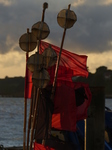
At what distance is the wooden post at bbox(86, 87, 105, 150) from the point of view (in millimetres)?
10617

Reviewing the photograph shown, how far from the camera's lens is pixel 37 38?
1095 cm

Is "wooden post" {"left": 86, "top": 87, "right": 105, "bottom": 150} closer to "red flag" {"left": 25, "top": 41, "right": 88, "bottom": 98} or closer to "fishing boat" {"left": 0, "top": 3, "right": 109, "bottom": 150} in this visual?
"fishing boat" {"left": 0, "top": 3, "right": 109, "bottom": 150}

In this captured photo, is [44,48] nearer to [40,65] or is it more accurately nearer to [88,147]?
[40,65]

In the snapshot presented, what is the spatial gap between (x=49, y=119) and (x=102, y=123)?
111 centimetres

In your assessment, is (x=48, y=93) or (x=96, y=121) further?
(x=48, y=93)

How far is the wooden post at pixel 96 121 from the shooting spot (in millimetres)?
10617

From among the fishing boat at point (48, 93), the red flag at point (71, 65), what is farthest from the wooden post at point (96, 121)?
the red flag at point (71, 65)

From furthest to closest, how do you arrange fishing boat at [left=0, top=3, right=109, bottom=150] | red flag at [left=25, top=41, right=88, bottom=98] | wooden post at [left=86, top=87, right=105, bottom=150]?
red flag at [left=25, top=41, right=88, bottom=98] < wooden post at [left=86, top=87, right=105, bottom=150] < fishing boat at [left=0, top=3, right=109, bottom=150]

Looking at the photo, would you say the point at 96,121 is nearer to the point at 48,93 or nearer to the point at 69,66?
the point at 48,93

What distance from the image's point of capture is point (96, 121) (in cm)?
1062

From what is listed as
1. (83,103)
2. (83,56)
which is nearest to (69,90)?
(83,103)

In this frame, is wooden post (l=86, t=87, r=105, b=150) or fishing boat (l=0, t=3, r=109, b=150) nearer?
fishing boat (l=0, t=3, r=109, b=150)

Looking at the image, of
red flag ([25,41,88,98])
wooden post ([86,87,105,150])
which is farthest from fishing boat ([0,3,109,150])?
red flag ([25,41,88,98])

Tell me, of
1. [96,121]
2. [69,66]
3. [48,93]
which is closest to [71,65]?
[69,66]
